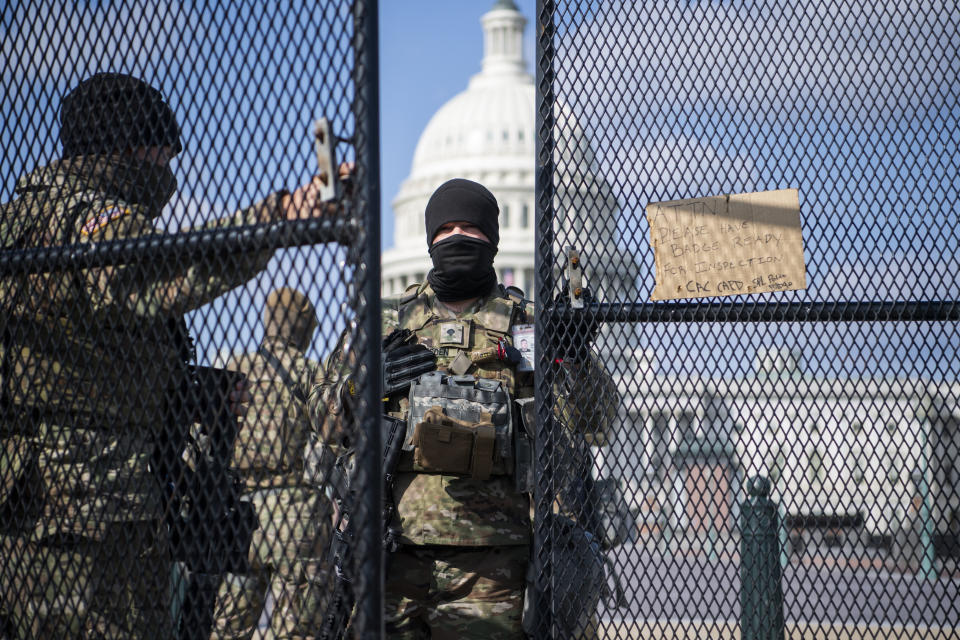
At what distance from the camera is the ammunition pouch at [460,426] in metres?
3.33

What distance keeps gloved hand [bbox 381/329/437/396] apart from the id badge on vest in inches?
11.0

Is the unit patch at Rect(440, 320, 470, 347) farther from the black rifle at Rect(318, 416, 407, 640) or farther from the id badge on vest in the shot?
the black rifle at Rect(318, 416, 407, 640)

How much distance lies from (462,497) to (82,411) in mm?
1305

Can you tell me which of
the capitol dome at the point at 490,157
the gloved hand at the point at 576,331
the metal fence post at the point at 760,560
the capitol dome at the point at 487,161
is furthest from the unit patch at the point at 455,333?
the capitol dome at the point at 487,161

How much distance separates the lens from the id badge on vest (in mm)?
3547

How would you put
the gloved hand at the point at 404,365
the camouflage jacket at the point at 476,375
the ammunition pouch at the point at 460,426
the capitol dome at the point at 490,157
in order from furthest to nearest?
the capitol dome at the point at 490,157 < the gloved hand at the point at 404,365 < the ammunition pouch at the point at 460,426 < the camouflage jacket at the point at 476,375

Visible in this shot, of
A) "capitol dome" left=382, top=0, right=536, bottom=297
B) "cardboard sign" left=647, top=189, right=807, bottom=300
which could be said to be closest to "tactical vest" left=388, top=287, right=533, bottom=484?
"cardboard sign" left=647, top=189, right=807, bottom=300

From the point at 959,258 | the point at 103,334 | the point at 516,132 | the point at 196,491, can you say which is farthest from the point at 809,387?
the point at 516,132

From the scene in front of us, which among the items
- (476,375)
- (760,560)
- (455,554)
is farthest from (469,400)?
(760,560)

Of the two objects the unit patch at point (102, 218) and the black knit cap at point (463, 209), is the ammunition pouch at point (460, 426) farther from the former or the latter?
the unit patch at point (102, 218)

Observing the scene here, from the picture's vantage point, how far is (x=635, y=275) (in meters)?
3.09

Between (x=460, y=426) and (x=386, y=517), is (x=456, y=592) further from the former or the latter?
(x=460, y=426)

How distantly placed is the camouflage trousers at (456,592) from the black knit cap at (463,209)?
3.53 feet

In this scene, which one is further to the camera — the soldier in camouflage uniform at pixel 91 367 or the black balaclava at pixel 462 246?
the black balaclava at pixel 462 246
